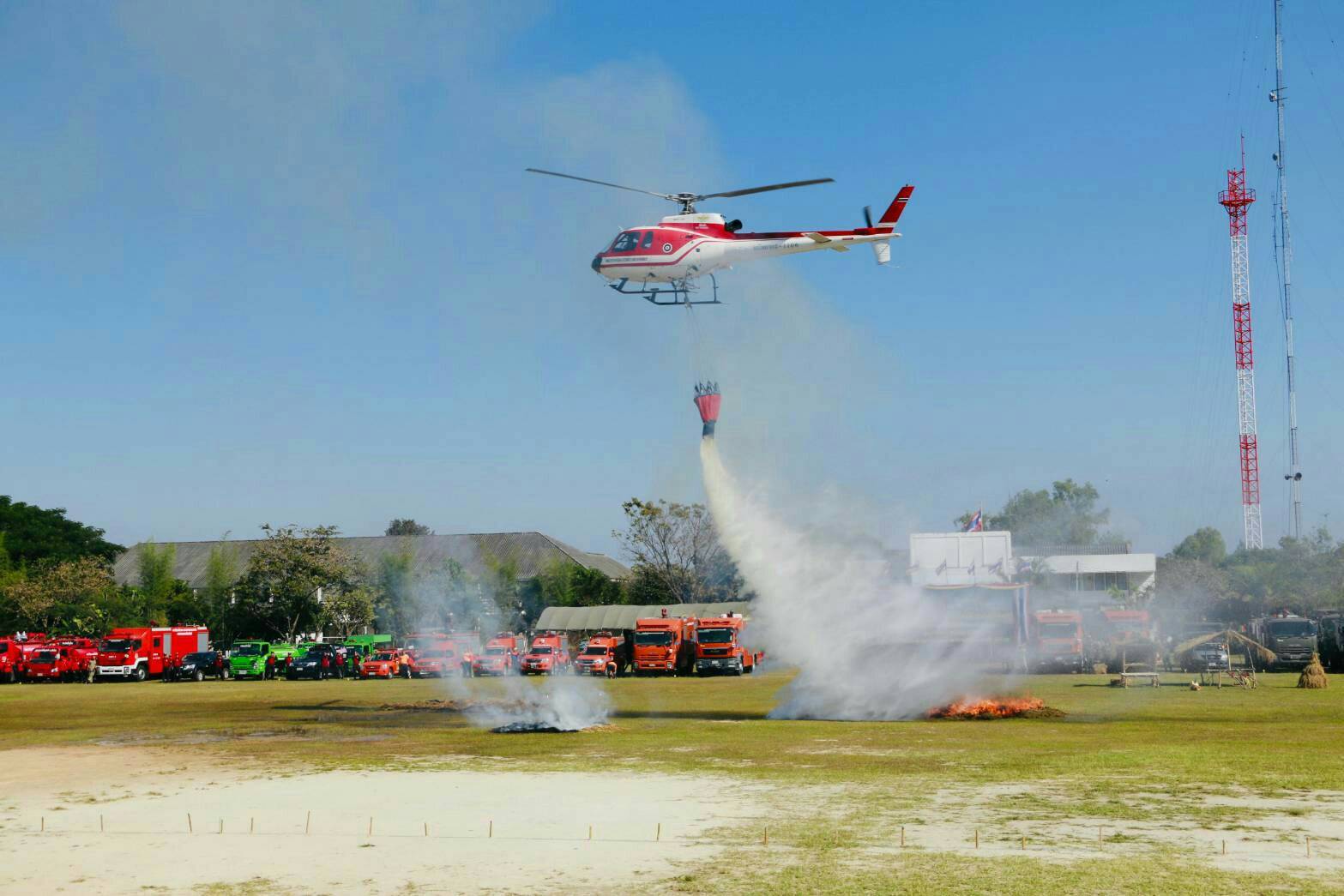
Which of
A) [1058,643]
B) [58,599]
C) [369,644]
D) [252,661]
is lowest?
[252,661]

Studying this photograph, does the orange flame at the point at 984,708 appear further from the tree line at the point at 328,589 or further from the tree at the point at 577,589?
the tree at the point at 577,589

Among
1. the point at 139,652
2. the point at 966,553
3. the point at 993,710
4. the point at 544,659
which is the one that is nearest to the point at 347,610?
the point at 139,652

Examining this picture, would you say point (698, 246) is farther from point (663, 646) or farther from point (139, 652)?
point (139, 652)

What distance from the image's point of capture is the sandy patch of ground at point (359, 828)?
14.0m

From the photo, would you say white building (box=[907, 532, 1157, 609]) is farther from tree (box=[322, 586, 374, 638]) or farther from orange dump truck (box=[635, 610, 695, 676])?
tree (box=[322, 586, 374, 638])

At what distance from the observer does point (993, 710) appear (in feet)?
105

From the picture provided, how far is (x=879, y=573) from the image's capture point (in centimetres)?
3488

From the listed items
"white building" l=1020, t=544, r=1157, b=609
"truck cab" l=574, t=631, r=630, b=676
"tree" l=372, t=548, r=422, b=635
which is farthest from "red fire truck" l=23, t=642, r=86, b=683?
"white building" l=1020, t=544, r=1157, b=609

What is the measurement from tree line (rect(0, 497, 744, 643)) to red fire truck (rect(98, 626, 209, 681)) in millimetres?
17143

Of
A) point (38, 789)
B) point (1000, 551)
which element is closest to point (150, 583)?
point (1000, 551)

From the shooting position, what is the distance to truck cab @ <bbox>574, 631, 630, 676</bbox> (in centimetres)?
6250

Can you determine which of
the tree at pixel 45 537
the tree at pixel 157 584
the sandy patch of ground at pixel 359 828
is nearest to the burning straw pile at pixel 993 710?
the sandy patch of ground at pixel 359 828

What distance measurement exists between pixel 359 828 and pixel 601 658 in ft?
152

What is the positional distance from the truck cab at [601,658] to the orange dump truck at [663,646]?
1746 mm
